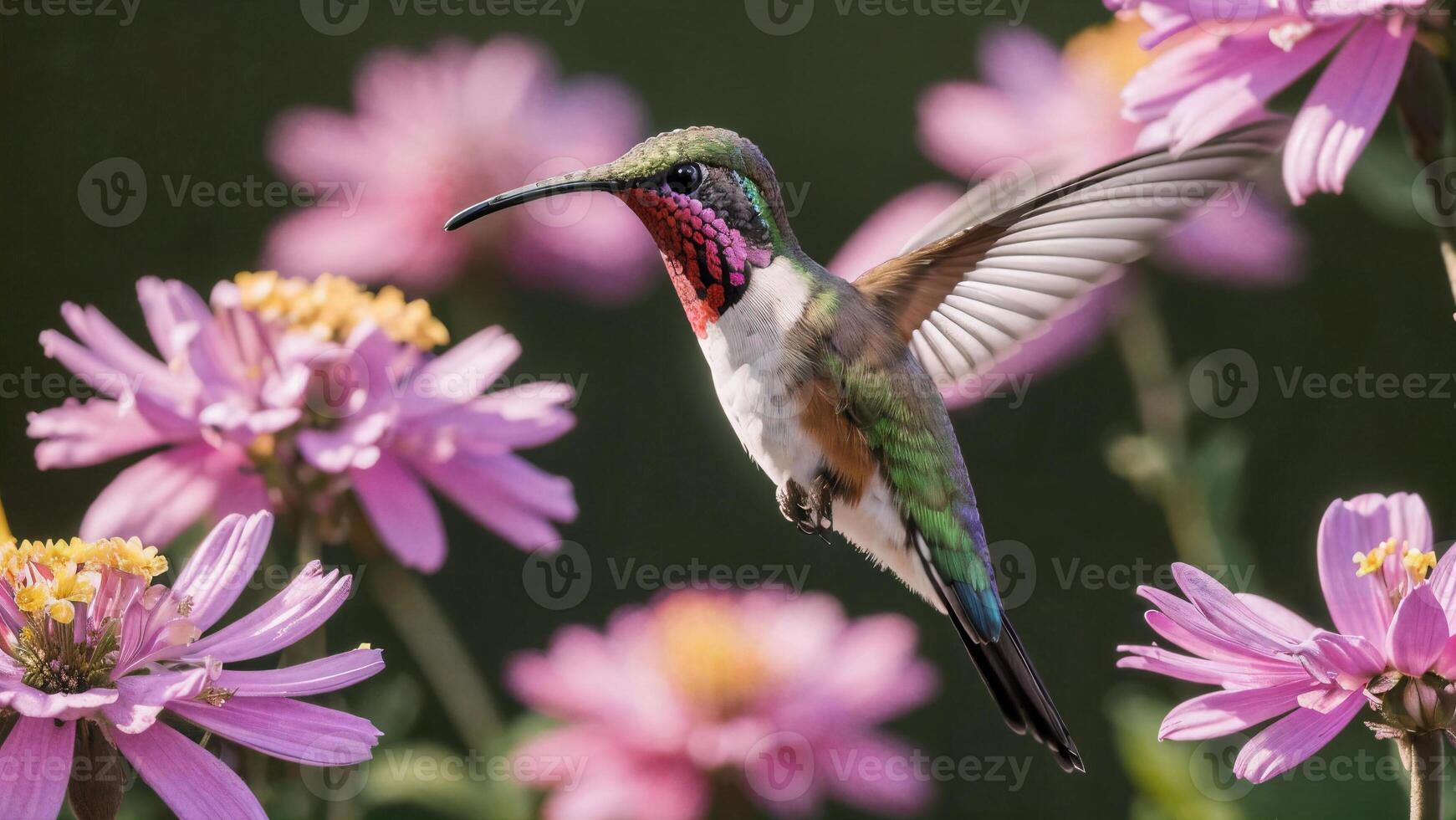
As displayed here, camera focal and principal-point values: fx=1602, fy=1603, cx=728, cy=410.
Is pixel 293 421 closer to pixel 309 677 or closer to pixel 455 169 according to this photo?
pixel 309 677

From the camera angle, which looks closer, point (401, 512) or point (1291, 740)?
point (1291, 740)

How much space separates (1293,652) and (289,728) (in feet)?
1.39

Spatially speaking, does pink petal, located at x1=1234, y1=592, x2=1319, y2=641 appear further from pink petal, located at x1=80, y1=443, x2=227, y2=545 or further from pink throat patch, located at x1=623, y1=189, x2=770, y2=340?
pink petal, located at x1=80, y1=443, x2=227, y2=545

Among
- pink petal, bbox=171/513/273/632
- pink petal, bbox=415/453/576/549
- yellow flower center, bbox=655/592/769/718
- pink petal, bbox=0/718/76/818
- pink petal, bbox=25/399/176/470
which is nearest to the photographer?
pink petal, bbox=0/718/76/818

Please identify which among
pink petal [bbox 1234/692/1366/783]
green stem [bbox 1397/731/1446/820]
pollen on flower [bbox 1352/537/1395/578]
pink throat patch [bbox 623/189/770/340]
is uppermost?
pink throat patch [bbox 623/189/770/340]

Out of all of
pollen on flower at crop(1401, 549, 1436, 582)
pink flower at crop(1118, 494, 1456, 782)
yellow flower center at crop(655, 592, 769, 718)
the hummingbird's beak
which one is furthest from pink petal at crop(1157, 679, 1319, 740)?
yellow flower center at crop(655, 592, 769, 718)

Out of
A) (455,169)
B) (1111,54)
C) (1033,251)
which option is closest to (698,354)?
(455,169)

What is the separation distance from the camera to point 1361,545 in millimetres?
774

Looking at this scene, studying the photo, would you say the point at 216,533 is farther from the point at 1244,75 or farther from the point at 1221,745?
the point at 1221,745

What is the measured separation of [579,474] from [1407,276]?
108 centimetres

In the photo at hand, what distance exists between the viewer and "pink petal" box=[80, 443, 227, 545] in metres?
A: 0.96

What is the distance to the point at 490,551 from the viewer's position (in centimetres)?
204

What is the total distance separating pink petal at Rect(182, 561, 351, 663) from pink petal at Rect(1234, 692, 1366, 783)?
0.39m

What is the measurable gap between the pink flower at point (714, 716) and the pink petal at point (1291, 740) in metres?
0.50
